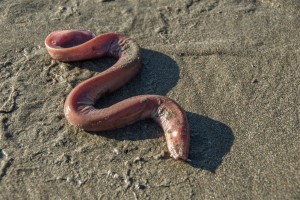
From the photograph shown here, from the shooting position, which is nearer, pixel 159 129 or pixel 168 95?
pixel 159 129

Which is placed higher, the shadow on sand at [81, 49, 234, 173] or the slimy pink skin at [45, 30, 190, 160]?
the slimy pink skin at [45, 30, 190, 160]

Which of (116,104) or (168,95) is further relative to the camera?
(168,95)

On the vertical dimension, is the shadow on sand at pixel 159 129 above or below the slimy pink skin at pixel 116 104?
below

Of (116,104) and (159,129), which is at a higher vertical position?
(116,104)

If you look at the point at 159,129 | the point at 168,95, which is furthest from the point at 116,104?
the point at 168,95

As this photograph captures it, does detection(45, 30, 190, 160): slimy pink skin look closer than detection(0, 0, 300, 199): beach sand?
No

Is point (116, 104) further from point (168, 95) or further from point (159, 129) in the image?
point (168, 95)
